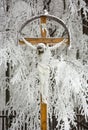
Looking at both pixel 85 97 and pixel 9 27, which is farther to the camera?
pixel 9 27

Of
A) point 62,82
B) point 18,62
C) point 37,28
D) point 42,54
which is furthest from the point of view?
point 37,28

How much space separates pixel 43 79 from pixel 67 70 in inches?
56.4

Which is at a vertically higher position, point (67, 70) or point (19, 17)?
point (19, 17)

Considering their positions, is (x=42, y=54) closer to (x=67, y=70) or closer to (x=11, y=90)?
(x=67, y=70)

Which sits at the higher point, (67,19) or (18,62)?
(67,19)

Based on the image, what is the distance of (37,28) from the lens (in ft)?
19.0

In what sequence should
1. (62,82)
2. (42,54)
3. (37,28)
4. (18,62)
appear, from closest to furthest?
1. (42,54)
2. (62,82)
3. (18,62)
4. (37,28)

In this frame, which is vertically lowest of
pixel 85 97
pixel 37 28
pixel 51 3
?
pixel 85 97

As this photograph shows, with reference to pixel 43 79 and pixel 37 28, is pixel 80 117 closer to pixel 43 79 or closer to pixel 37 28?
pixel 37 28

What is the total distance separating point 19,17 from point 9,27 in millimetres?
252

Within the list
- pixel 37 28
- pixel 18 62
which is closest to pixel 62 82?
pixel 18 62

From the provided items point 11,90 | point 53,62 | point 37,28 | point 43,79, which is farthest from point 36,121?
point 43,79

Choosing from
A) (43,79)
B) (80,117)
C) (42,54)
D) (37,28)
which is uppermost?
(37,28)

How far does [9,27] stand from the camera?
587 cm
